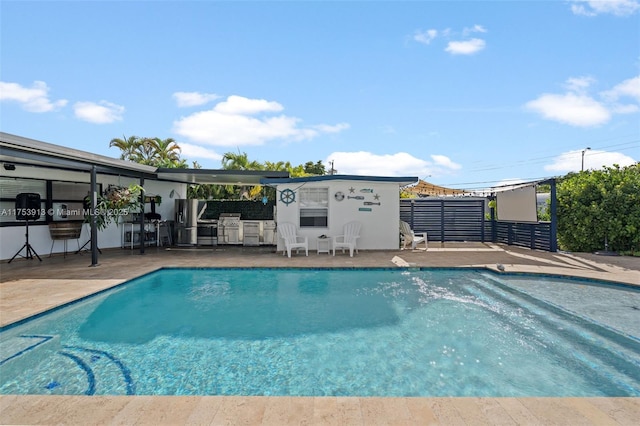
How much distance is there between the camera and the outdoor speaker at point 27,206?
344 inches

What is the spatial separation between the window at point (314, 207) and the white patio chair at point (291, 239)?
0.45 m

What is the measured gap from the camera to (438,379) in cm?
298

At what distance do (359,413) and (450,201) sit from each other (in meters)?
11.7

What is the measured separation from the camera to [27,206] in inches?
349

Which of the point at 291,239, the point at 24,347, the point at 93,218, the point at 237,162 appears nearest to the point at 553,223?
the point at 291,239

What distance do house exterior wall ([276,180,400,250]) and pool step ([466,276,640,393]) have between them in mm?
5140

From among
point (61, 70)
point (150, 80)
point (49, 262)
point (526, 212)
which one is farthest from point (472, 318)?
point (61, 70)

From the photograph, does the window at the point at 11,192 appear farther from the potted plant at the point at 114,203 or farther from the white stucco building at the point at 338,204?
the white stucco building at the point at 338,204

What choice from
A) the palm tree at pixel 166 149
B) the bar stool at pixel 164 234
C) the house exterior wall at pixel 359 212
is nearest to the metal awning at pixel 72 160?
the house exterior wall at pixel 359 212

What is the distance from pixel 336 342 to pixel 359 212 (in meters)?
6.66

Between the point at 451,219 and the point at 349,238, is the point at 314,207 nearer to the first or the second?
the point at 349,238

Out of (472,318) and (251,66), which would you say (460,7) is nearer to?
(251,66)

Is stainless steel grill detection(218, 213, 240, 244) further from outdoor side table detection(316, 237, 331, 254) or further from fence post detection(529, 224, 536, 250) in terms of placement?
fence post detection(529, 224, 536, 250)

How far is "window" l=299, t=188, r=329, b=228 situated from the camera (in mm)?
10227
